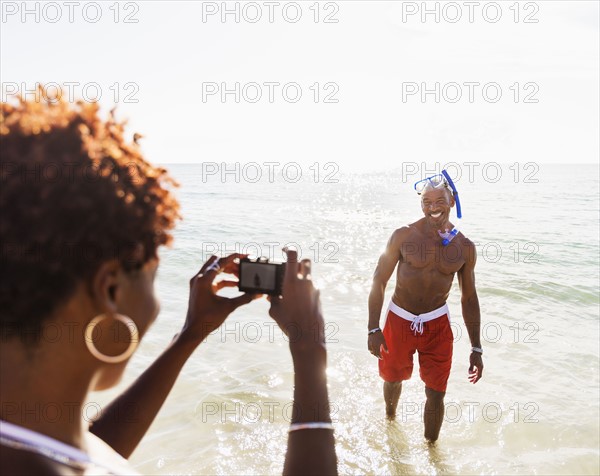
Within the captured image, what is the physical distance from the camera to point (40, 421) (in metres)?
1.05

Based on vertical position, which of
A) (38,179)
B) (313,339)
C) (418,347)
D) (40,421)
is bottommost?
(418,347)

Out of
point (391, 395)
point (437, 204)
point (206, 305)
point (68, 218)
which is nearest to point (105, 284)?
point (68, 218)

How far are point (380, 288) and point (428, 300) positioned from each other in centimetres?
52

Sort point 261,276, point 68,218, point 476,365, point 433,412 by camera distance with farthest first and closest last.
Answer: point 433,412 → point 476,365 → point 261,276 → point 68,218

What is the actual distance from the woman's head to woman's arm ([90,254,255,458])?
498 mm

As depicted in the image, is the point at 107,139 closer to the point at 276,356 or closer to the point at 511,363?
the point at 276,356

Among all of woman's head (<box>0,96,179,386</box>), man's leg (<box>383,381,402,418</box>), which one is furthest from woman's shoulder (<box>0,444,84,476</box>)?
man's leg (<box>383,381,402,418</box>)

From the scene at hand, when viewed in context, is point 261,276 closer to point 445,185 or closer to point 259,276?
point 259,276

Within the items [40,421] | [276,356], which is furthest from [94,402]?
[40,421]

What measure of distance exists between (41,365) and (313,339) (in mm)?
638

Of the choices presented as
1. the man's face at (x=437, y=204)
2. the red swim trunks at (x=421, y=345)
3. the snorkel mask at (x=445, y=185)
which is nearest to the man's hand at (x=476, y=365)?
the red swim trunks at (x=421, y=345)

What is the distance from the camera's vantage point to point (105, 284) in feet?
3.35

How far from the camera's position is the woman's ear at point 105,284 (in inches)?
39.6

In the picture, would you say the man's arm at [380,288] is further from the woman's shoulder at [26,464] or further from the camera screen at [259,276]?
the woman's shoulder at [26,464]
